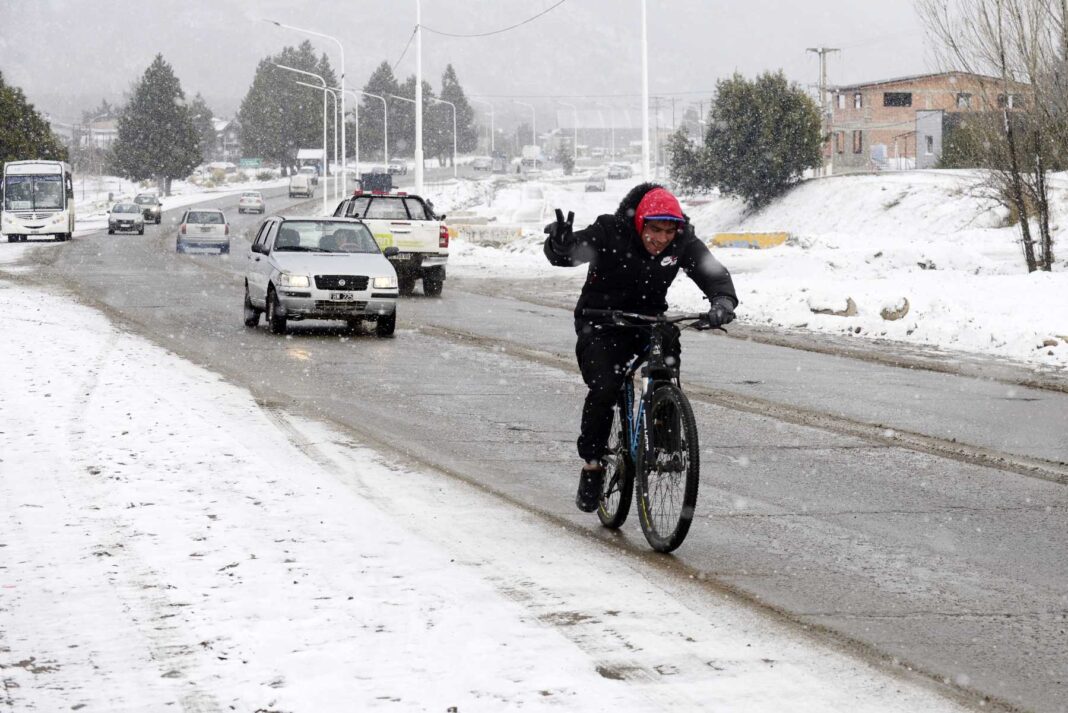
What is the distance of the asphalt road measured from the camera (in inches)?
224

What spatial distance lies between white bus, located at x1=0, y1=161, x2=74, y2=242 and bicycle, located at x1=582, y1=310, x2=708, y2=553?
50.7m

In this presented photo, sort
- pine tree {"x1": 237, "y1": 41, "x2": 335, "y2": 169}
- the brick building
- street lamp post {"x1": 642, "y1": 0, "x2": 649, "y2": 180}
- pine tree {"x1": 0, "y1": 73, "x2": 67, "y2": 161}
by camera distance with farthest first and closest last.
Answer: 1. pine tree {"x1": 237, "y1": 41, "x2": 335, "y2": 169}
2. the brick building
3. pine tree {"x1": 0, "y1": 73, "x2": 67, "y2": 161}
4. street lamp post {"x1": 642, "y1": 0, "x2": 649, "y2": 180}

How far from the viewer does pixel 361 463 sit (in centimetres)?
919

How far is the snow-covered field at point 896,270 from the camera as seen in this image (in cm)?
1861

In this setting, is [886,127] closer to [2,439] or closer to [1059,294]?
[1059,294]

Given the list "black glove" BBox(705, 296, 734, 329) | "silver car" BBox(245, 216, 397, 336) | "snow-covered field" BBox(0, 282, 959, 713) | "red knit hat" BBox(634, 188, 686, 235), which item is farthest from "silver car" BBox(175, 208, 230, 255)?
"black glove" BBox(705, 296, 734, 329)

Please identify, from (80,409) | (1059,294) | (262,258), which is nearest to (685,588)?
(80,409)

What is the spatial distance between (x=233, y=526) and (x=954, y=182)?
174ft

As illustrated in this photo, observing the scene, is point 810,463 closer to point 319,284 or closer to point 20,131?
point 319,284

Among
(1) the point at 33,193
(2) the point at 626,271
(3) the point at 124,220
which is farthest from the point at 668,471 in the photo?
(3) the point at 124,220

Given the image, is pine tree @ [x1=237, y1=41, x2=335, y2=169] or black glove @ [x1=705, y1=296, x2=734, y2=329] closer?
black glove @ [x1=705, y1=296, x2=734, y2=329]

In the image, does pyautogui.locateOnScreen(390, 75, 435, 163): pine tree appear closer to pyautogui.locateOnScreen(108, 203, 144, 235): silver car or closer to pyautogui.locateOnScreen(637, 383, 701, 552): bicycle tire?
pyautogui.locateOnScreen(108, 203, 144, 235): silver car

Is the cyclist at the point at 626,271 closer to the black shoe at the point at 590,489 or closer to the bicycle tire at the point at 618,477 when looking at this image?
the bicycle tire at the point at 618,477

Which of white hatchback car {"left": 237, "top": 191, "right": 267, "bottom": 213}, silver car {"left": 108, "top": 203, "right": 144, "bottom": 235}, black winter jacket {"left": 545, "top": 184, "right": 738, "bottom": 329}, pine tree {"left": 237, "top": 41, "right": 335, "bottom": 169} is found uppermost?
pine tree {"left": 237, "top": 41, "right": 335, "bottom": 169}
